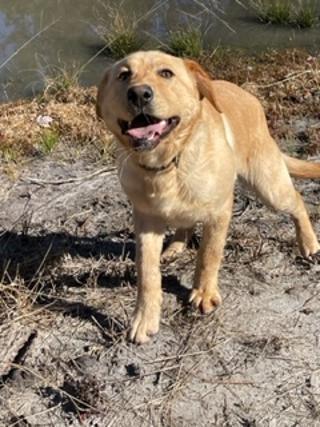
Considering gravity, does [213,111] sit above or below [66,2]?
above

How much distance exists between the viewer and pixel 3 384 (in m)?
3.51

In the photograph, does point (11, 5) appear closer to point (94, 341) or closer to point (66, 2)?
point (66, 2)

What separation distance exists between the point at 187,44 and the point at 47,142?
6.98ft

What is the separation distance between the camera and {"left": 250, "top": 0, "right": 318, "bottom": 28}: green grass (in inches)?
300

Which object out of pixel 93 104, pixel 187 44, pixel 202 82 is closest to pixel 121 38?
pixel 187 44

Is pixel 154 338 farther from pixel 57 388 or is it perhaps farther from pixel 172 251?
pixel 172 251

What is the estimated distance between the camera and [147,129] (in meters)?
3.31

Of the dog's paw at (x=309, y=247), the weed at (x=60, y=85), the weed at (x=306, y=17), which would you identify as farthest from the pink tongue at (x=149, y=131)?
the weed at (x=306, y=17)

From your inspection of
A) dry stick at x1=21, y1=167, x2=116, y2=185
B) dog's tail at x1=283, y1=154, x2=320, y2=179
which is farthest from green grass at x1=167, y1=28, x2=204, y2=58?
dog's tail at x1=283, y1=154, x2=320, y2=179

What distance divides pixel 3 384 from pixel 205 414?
2.87 ft

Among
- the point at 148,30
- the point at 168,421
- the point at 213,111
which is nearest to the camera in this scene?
the point at 168,421

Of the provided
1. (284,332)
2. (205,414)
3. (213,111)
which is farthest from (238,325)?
(213,111)

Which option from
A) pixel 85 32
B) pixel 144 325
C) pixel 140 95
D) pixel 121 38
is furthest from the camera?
pixel 85 32

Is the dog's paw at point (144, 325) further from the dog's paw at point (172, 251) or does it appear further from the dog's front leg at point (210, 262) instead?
the dog's paw at point (172, 251)
